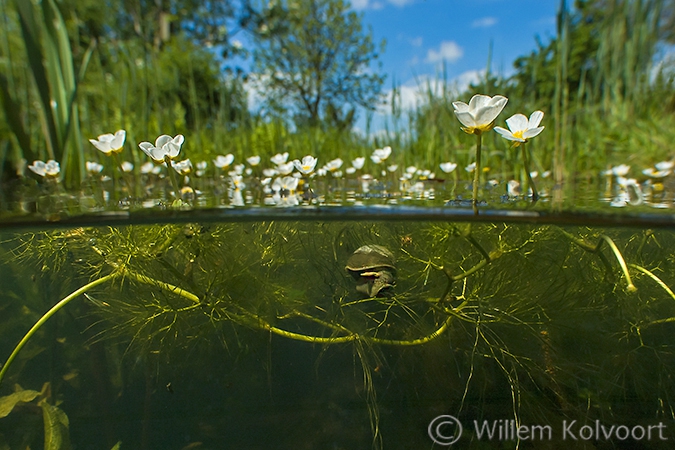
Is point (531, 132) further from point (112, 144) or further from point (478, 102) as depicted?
point (112, 144)

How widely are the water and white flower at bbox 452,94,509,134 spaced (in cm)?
20

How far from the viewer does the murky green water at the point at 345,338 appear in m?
0.96

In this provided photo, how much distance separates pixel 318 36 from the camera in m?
19.1

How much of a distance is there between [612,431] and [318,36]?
19941 mm

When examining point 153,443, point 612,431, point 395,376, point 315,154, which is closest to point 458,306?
point 395,376

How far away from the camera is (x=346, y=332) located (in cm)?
99

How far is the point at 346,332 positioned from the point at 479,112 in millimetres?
546

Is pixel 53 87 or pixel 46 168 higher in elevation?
pixel 53 87

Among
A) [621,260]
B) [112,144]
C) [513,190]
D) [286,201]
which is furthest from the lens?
[513,190]

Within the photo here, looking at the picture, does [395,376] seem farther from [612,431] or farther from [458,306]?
[612,431]

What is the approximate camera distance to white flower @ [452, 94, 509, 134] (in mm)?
993


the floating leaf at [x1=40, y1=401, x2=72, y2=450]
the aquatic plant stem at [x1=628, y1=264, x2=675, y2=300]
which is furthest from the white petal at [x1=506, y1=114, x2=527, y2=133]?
the floating leaf at [x1=40, y1=401, x2=72, y2=450]

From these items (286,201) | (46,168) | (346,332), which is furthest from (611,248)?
(46,168)

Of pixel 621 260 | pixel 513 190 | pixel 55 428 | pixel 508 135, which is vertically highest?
pixel 508 135
